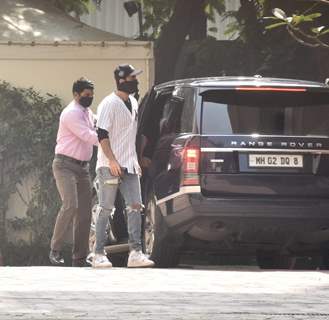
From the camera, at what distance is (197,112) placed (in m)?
9.95


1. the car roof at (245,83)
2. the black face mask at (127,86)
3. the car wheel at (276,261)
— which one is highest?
the car roof at (245,83)

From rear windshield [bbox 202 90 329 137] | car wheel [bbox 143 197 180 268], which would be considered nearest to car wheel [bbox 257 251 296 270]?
car wheel [bbox 143 197 180 268]

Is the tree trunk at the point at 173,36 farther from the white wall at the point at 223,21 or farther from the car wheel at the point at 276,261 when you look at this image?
the car wheel at the point at 276,261

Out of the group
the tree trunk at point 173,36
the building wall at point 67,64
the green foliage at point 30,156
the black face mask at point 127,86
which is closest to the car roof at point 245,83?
the black face mask at point 127,86

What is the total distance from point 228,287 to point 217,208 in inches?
57.8

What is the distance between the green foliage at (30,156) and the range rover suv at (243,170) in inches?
159

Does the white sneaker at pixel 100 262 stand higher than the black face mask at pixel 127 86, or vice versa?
the black face mask at pixel 127 86

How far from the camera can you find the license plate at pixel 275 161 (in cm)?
984

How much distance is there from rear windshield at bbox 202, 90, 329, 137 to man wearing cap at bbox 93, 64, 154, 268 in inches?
32.8

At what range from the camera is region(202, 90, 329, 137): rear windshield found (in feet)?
32.6

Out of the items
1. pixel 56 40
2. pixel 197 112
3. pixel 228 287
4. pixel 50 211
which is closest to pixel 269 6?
pixel 56 40

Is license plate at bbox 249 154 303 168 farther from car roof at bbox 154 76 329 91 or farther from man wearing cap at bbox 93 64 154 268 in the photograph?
man wearing cap at bbox 93 64 154 268

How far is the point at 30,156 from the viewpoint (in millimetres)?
14242

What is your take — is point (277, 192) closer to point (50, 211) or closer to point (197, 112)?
point (197, 112)
